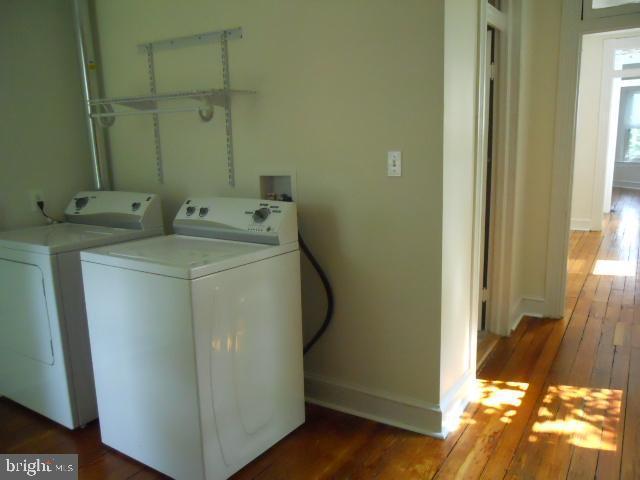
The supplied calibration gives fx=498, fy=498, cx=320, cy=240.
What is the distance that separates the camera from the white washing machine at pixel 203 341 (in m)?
1.76

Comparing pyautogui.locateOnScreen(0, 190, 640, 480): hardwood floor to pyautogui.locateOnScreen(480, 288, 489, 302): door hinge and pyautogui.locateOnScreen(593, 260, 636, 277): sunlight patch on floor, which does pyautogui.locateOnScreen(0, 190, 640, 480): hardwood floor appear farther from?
pyautogui.locateOnScreen(593, 260, 636, 277): sunlight patch on floor

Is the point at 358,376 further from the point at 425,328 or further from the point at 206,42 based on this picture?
the point at 206,42

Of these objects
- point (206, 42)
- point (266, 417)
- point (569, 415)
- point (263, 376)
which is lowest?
point (569, 415)

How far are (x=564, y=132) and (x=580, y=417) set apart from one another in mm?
1919

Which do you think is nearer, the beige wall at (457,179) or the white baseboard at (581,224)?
the beige wall at (457,179)

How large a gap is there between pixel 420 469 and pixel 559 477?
0.52 meters

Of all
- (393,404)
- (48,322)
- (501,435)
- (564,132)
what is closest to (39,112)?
(48,322)

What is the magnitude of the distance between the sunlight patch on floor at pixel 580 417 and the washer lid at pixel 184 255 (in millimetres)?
1395

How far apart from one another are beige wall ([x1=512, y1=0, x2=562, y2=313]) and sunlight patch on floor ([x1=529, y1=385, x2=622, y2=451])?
104 cm

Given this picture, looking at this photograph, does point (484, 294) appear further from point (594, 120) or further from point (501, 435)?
point (594, 120)

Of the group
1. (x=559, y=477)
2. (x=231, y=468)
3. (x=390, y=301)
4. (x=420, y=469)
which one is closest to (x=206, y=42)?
(x=390, y=301)

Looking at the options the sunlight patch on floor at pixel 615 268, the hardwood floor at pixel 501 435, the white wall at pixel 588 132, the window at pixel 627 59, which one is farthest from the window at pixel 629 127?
the hardwood floor at pixel 501 435

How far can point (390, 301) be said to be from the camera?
221cm

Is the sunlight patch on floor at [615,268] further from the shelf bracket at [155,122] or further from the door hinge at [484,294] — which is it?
the shelf bracket at [155,122]
